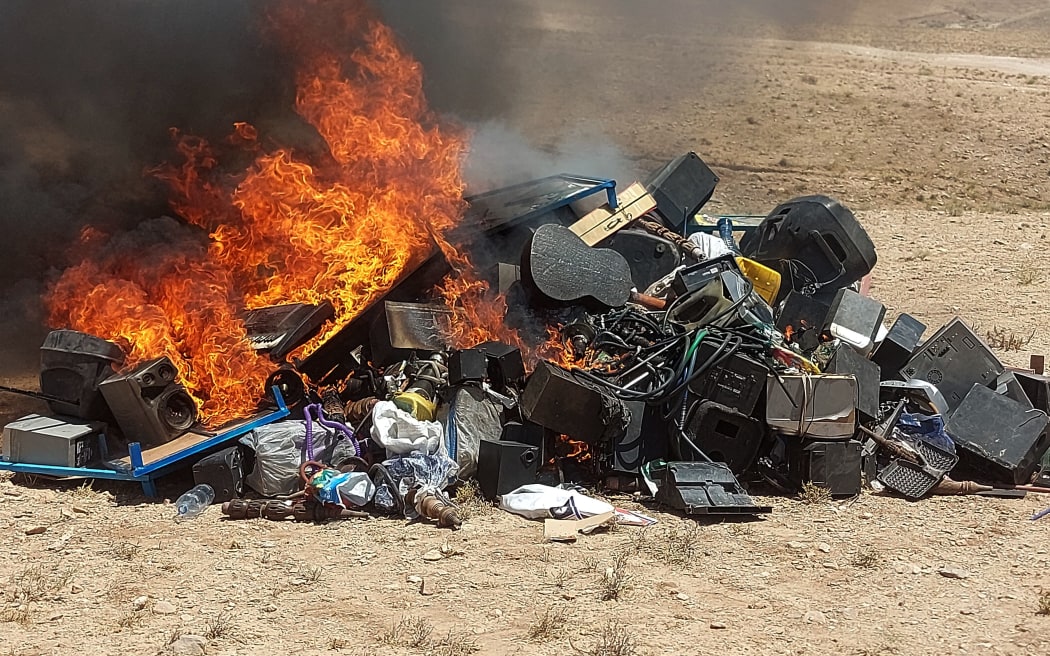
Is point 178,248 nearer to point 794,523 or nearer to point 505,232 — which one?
point 505,232

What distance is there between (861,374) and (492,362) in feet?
9.64

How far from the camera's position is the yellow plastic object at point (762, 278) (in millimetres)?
9508

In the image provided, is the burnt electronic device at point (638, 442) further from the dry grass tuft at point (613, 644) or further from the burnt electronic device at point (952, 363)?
the burnt electronic device at point (952, 363)

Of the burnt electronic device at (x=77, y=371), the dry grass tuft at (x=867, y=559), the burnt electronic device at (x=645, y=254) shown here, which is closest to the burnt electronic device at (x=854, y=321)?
the burnt electronic device at (x=645, y=254)

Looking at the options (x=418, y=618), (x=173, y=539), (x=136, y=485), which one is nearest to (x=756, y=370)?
(x=418, y=618)

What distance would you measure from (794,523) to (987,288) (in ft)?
25.4

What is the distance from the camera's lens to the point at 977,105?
2581 centimetres

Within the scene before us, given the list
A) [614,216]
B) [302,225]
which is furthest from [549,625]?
[302,225]

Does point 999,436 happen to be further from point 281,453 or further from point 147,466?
point 147,466

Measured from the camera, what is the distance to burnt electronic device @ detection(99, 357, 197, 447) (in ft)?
23.7

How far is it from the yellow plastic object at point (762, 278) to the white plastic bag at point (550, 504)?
3.65 metres

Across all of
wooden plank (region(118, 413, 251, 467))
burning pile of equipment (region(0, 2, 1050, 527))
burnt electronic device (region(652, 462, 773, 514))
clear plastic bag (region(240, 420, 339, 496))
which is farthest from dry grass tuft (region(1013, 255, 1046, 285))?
wooden plank (region(118, 413, 251, 467))

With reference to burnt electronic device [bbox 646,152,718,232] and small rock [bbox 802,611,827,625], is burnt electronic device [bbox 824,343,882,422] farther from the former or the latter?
burnt electronic device [bbox 646,152,718,232]

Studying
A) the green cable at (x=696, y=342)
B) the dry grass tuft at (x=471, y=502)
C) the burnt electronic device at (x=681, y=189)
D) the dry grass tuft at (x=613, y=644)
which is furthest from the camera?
the burnt electronic device at (x=681, y=189)
